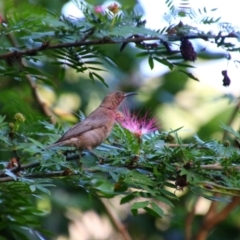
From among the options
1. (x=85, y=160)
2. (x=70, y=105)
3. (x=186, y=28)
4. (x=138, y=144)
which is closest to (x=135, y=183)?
(x=138, y=144)

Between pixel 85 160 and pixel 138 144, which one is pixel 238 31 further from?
pixel 85 160

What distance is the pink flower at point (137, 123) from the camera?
93.0 inches

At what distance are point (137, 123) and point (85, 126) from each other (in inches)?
12.0

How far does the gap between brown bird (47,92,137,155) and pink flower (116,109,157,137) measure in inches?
3.2

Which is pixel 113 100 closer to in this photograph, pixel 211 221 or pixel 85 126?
pixel 85 126

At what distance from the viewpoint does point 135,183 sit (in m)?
2.05

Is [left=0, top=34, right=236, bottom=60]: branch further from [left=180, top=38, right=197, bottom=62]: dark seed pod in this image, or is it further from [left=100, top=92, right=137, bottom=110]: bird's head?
[left=100, top=92, right=137, bottom=110]: bird's head

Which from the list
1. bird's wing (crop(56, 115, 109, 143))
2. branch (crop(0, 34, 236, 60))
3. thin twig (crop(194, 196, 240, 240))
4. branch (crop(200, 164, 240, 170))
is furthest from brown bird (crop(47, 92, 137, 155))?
thin twig (crop(194, 196, 240, 240))

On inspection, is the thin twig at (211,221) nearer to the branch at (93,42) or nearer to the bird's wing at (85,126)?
the bird's wing at (85,126)

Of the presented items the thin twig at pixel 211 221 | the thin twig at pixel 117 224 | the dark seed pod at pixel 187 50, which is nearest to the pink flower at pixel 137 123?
the dark seed pod at pixel 187 50

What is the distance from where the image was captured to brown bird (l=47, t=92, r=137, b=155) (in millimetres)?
2400

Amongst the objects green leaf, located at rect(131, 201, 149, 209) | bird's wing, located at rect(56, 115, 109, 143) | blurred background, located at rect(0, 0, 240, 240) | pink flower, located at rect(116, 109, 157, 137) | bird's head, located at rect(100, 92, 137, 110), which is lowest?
blurred background, located at rect(0, 0, 240, 240)

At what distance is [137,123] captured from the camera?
2.41 metres

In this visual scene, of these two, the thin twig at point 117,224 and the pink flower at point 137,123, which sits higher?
the pink flower at point 137,123
